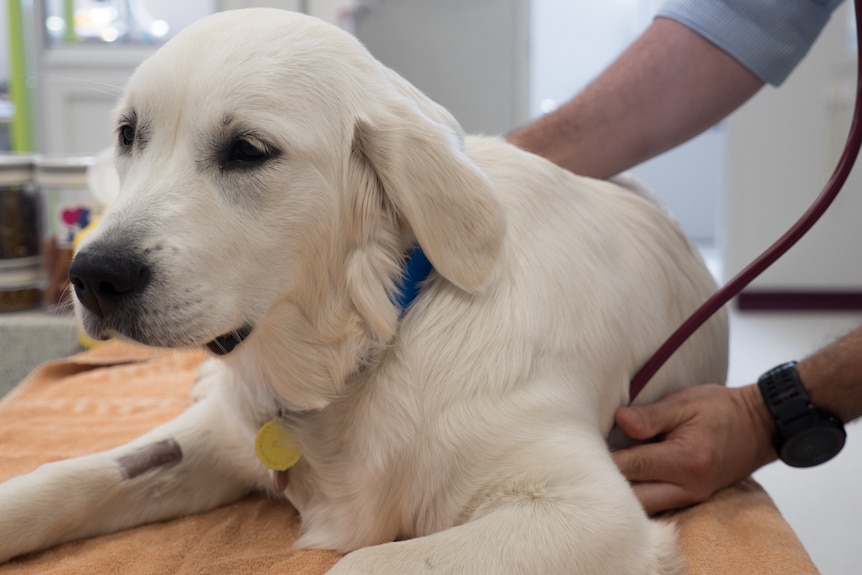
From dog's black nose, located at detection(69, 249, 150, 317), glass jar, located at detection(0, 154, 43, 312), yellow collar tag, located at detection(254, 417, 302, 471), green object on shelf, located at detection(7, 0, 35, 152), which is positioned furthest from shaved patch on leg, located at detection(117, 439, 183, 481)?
green object on shelf, located at detection(7, 0, 35, 152)

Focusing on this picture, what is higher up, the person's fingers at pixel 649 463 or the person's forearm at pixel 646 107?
the person's forearm at pixel 646 107

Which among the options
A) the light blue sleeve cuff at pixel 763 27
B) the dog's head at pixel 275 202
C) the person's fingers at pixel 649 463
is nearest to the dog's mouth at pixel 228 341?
the dog's head at pixel 275 202

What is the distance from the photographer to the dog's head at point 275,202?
92cm

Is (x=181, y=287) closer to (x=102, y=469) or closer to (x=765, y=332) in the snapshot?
(x=102, y=469)

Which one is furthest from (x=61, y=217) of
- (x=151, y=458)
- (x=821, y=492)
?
(x=821, y=492)

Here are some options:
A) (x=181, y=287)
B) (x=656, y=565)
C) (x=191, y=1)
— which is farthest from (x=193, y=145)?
(x=191, y=1)

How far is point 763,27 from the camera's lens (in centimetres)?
156

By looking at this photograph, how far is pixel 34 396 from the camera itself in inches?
66.1

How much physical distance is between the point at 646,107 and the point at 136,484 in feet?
3.64

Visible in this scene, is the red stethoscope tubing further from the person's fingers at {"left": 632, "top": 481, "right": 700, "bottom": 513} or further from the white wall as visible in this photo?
the white wall

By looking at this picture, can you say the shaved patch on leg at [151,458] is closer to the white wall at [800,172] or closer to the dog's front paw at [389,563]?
the dog's front paw at [389,563]

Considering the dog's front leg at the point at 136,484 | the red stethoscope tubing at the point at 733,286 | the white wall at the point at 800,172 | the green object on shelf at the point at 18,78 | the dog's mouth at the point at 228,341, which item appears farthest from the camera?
the white wall at the point at 800,172

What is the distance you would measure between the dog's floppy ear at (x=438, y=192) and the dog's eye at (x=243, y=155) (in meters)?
0.13

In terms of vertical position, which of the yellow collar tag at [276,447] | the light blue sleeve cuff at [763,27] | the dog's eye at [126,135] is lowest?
the yellow collar tag at [276,447]
